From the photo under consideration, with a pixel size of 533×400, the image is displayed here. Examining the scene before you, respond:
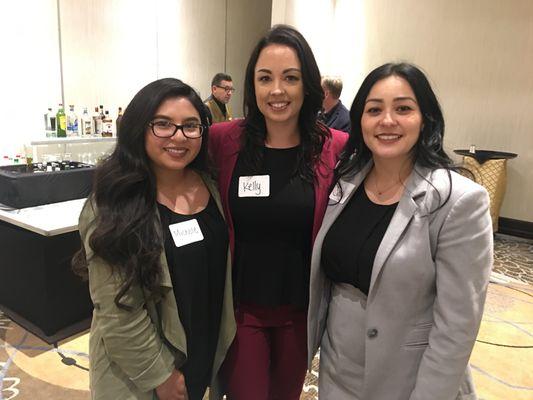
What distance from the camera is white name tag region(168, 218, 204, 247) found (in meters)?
1.21

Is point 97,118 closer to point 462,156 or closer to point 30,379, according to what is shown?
point 30,379

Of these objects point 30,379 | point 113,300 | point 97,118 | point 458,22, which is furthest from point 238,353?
point 458,22

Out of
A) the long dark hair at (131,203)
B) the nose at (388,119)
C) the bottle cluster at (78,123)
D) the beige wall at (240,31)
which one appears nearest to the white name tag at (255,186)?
the long dark hair at (131,203)

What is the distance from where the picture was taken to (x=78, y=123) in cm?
414

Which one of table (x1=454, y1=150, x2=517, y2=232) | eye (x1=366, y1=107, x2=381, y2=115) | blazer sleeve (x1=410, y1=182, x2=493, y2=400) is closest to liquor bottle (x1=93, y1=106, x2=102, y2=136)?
eye (x1=366, y1=107, x2=381, y2=115)

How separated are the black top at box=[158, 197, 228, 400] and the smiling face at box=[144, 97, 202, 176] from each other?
0.45ft

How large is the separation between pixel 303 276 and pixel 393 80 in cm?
69

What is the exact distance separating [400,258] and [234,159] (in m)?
0.66

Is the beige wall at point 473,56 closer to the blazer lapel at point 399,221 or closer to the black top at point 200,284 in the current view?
the blazer lapel at point 399,221

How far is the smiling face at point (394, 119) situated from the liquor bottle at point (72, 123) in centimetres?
354

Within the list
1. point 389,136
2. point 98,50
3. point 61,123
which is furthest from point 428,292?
point 98,50

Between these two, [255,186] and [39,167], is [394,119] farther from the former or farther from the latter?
[39,167]

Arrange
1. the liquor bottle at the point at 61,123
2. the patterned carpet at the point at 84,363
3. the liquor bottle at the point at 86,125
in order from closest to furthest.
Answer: the patterned carpet at the point at 84,363
the liquor bottle at the point at 61,123
the liquor bottle at the point at 86,125

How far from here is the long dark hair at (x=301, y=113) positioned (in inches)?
56.2
